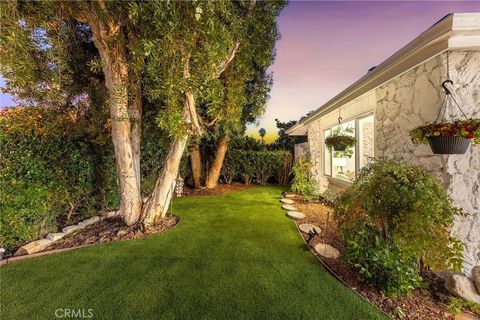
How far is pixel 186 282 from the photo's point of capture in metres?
2.78

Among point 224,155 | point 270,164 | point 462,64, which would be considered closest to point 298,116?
point 270,164

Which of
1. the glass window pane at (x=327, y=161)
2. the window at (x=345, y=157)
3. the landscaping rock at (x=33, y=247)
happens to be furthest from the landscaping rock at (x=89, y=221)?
the glass window pane at (x=327, y=161)

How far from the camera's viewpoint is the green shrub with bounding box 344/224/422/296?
8.00ft

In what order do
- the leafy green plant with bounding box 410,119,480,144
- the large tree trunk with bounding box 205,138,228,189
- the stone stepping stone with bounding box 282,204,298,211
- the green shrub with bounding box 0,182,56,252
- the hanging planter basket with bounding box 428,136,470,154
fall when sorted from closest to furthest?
the leafy green plant with bounding box 410,119,480,144 → the hanging planter basket with bounding box 428,136,470,154 → the green shrub with bounding box 0,182,56,252 → the stone stepping stone with bounding box 282,204,298,211 → the large tree trunk with bounding box 205,138,228,189

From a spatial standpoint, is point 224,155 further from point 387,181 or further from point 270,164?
point 387,181

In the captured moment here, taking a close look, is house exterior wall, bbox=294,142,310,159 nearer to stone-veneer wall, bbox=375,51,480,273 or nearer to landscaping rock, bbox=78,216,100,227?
stone-veneer wall, bbox=375,51,480,273

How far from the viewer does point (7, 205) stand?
134 inches

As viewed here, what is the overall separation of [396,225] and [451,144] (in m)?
1.14

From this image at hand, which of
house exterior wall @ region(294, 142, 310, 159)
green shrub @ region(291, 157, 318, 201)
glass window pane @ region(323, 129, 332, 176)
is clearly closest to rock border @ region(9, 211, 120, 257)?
green shrub @ region(291, 157, 318, 201)

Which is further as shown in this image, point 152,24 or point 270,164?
point 270,164

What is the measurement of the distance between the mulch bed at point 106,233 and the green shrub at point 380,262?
151 inches

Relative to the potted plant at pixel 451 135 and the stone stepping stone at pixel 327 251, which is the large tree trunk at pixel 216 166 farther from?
the potted plant at pixel 451 135

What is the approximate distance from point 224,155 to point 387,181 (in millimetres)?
7989

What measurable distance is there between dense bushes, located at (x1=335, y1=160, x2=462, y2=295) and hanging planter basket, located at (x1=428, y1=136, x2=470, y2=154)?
418 millimetres
